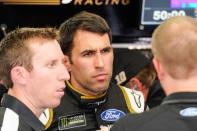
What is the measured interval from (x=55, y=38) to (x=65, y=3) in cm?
244

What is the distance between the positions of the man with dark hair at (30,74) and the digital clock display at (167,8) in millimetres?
2535

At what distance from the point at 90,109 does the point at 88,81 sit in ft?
0.52

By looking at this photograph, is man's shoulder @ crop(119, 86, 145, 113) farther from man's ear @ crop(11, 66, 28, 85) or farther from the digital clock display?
the digital clock display

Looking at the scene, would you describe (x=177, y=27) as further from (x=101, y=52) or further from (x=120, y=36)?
(x=120, y=36)

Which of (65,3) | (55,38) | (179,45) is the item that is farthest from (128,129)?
(65,3)

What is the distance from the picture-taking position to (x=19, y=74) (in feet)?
7.78

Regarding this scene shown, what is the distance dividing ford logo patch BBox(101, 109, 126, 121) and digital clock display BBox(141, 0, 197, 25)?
6.66 ft

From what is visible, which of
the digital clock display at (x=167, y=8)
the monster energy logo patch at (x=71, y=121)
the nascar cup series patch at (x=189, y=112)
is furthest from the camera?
the digital clock display at (x=167, y=8)

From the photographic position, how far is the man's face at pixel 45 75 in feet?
7.83

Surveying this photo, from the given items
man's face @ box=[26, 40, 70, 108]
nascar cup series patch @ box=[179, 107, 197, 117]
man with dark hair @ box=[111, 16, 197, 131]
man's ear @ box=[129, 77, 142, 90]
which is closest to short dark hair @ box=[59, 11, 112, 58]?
man's face @ box=[26, 40, 70, 108]

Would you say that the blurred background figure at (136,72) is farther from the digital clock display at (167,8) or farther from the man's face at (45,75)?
the man's face at (45,75)

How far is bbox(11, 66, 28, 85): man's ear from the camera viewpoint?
237 centimetres

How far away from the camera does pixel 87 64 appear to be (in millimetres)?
2941

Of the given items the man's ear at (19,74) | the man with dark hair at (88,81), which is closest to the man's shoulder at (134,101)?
the man with dark hair at (88,81)
